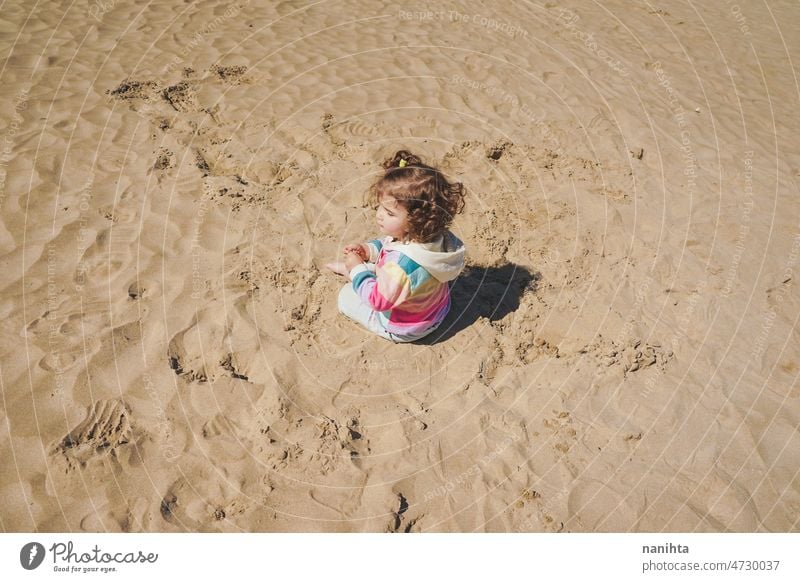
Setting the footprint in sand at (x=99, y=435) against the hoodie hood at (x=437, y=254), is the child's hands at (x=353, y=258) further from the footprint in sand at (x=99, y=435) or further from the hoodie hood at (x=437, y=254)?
the footprint in sand at (x=99, y=435)

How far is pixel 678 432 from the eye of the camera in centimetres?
323

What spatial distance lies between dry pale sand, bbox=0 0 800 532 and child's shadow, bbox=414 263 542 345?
0.08 ft

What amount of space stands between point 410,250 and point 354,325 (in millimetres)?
882

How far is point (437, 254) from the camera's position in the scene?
3148 millimetres

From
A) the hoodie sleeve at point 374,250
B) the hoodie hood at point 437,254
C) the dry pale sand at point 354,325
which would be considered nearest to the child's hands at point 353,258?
the hoodie sleeve at point 374,250

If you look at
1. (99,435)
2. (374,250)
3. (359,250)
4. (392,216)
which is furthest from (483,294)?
(99,435)

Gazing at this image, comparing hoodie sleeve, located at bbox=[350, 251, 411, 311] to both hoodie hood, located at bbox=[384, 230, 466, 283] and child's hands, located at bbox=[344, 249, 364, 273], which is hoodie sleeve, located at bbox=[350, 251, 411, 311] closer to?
hoodie hood, located at bbox=[384, 230, 466, 283]

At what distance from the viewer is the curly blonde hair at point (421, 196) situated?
120 inches

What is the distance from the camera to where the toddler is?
3.07 m

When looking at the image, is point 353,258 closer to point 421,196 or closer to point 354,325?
point 354,325

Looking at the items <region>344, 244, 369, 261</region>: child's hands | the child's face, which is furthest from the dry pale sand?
the child's face

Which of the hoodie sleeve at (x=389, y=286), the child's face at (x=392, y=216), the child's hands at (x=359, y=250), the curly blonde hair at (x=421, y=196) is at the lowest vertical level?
the child's hands at (x=359, y=250)

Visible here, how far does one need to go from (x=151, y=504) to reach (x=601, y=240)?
3.70 m

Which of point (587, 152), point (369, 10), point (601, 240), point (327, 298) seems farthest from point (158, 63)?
point (601, 240)
